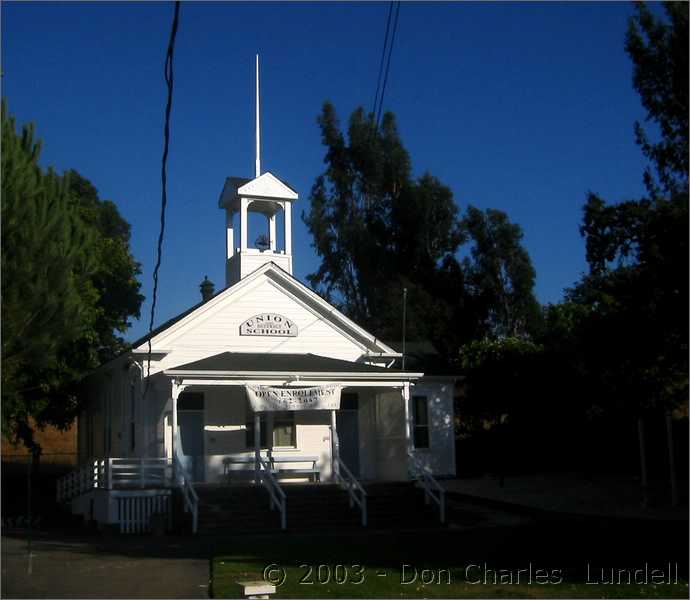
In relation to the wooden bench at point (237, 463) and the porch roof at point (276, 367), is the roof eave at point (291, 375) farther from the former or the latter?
the wooden bench at point (237, 463)

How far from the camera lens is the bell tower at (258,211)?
26.8 metres

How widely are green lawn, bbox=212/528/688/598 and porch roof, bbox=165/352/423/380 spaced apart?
5.03m

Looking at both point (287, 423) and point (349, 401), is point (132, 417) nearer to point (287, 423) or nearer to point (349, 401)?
point (287, 423)

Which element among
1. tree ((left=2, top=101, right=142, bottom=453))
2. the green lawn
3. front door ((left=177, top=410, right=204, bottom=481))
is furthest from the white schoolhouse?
tree ((left=2, top=101, right=142, bottom=453))

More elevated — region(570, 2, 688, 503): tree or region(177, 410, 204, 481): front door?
region(570, 2, 688, 503): tree

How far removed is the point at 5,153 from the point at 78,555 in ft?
22.7

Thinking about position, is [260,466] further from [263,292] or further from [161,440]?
[263,292]

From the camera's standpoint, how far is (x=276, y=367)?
2328 centimetres

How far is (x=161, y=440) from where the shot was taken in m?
23.3

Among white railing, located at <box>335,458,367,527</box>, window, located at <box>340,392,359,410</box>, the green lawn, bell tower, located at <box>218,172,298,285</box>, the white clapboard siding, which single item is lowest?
the green lawn

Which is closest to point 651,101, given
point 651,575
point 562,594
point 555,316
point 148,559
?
point 651,575

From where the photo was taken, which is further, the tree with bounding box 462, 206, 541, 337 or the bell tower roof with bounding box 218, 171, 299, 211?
the tree with bounding box 462, 206, 541, 337

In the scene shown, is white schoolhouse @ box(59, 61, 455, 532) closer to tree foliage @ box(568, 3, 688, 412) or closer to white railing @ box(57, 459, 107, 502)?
white railing @ box(57, 459, 107, 502)

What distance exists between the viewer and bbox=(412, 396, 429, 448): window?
93.0 feet
